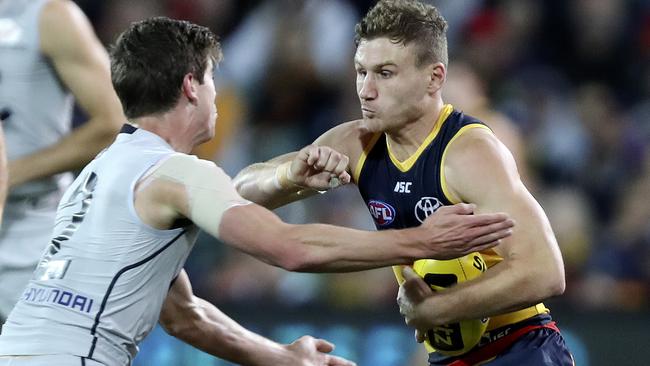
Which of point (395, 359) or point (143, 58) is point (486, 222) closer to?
point (143, 58)

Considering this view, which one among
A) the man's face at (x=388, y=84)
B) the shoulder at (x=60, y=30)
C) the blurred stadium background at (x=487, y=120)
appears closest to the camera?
the man's face at (x=388, y=84)

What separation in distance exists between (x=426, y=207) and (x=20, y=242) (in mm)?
1945

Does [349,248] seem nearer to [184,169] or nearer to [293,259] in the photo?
[293,259]

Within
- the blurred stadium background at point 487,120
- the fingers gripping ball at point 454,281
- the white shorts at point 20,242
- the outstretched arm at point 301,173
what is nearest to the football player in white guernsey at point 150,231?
→ the outstretched arm at point 301,173

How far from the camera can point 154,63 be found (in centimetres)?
447

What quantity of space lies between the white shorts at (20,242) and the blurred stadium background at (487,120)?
10.1ft

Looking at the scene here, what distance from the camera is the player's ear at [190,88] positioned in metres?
4.50

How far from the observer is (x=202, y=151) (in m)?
10.1

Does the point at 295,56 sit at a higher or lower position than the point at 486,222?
lower

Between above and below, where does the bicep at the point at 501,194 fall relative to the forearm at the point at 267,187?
above

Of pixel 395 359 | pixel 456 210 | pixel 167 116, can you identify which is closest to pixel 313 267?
pixel 456 210

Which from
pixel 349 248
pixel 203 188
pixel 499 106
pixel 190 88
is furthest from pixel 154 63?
pixel 499 106

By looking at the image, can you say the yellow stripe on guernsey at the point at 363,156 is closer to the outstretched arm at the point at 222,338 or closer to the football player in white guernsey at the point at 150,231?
the outstretched arm at the point at 222,338

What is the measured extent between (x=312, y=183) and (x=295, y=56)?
5.67 m
